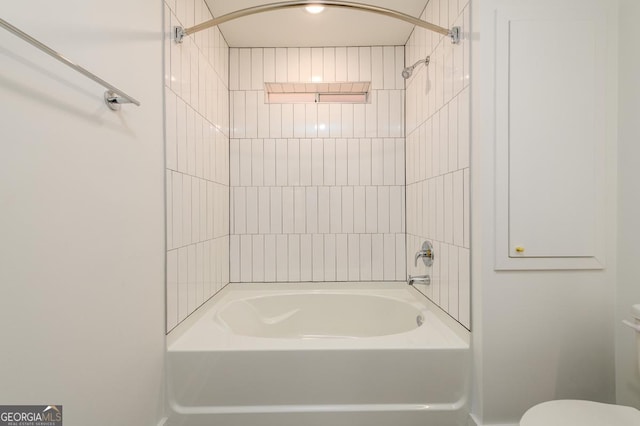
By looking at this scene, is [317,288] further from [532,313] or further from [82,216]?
[82,216]

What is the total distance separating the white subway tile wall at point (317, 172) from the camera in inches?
92.7

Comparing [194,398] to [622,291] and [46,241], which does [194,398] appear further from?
[622,291]

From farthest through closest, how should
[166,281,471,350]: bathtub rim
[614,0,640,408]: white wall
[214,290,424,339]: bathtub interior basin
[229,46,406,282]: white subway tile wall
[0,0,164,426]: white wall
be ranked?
[229,46,406,282]: white subway tile wall
[214,290,424,339]: bathtub interior basin
[166,281,471,350]: bathtub rim
[614,0,640,408]: white wall
[0,0,164,426]: white wall

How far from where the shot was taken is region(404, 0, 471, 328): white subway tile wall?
56.4 inches

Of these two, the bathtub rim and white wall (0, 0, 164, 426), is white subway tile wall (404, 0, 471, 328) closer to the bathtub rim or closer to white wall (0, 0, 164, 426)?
the bathtub rim

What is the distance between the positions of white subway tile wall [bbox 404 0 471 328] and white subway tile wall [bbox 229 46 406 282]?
0.19m

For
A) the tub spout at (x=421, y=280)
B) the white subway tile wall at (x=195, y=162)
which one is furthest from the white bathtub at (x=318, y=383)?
the tub spout at (x=421, y=280)

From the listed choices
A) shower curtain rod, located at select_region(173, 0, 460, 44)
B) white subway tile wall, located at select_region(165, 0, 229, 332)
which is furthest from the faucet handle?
white subway tile wall, located at select_region(165, 0, 229, 332)

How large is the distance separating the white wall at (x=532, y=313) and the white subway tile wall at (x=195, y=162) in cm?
137

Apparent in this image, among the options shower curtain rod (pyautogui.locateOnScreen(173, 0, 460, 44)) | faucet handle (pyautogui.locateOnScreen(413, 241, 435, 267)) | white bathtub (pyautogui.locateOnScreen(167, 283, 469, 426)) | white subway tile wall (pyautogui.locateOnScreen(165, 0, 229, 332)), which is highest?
shower curtain rod (pyautogui.locateOnScreen(173, 0, 460, 44))

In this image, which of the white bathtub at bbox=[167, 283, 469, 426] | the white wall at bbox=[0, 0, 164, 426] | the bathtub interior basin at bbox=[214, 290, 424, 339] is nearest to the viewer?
the white wall at bbox=[0, 0, 164, 426]

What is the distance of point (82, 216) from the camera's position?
0.89 m

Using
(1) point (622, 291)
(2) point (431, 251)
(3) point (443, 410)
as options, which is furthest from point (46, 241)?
(1) point (622, 291)

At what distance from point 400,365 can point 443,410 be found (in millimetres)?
280
